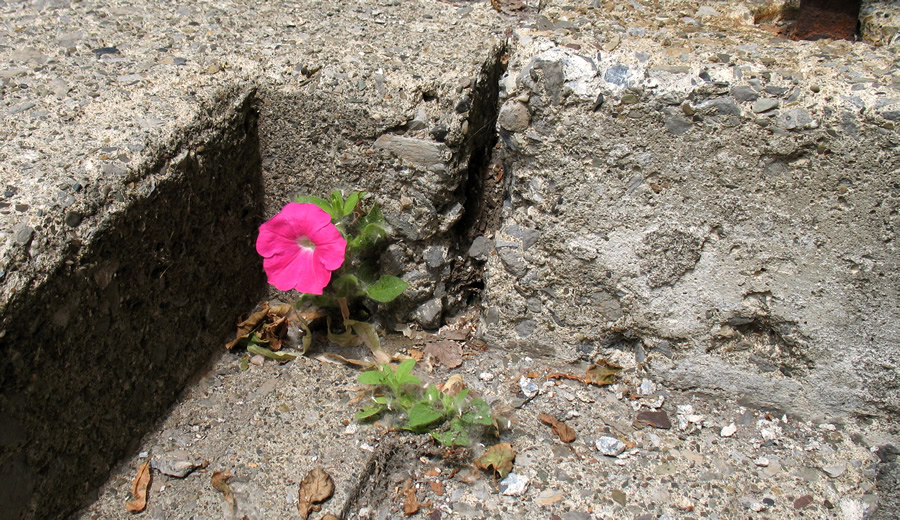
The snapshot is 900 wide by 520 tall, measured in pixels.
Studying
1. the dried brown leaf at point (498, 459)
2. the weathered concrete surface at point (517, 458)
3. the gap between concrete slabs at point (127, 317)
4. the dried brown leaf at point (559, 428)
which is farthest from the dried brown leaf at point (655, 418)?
the gap between concrete slabs at point (127, 317)

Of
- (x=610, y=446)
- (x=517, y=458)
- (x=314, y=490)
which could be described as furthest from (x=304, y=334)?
(x=610, y=446)

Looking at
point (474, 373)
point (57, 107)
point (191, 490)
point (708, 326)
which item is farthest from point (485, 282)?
point (57, 107)

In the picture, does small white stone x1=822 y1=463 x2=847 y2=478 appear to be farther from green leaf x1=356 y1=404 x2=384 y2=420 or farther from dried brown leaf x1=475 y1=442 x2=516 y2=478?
green leaf x1=356 y1=404 x2=384 y2=420

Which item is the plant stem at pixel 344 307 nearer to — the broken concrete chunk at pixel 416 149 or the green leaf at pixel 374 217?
the green leaf at pixel 374 217

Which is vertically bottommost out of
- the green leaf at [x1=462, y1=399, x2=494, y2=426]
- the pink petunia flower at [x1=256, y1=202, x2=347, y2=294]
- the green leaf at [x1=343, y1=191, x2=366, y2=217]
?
the green leaf at [x1=462, y1=399, x2=494, y2=426]

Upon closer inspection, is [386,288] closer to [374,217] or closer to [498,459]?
[374,217]

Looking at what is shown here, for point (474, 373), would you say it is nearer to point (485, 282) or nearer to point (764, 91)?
point (485, 282)

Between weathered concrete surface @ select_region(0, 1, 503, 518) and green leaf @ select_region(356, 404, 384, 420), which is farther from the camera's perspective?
green leaf @ select_region(356, 404, 384, 420)

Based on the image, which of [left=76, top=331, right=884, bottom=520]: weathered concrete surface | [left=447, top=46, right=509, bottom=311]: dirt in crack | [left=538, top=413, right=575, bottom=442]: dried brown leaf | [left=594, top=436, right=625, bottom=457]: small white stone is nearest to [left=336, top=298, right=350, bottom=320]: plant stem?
[left=76, top=331, right=884, bottom=520]: weathered concrete surface
